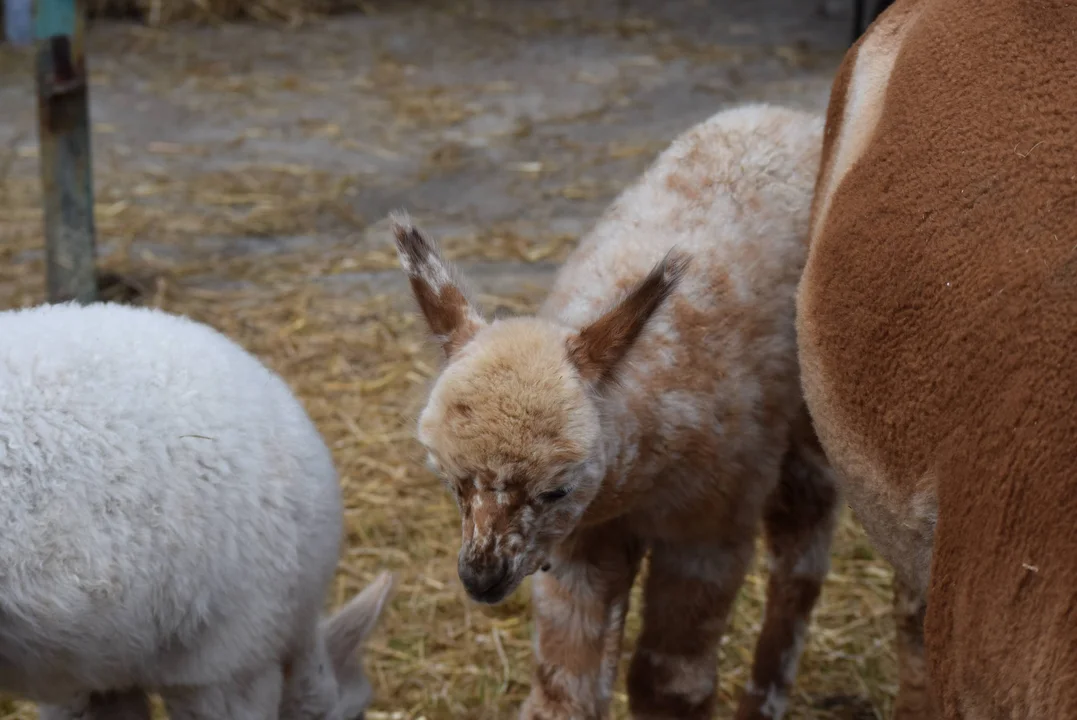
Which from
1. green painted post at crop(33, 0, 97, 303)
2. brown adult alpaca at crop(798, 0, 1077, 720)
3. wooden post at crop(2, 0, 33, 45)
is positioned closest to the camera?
brown adult alpaca at crop(798, 0, 1077, 720)

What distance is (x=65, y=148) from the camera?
5.18 meters

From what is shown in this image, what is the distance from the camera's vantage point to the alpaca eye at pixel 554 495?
2350 mm

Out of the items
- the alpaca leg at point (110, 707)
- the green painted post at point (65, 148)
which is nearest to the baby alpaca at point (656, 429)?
the alpaca leg at point (110, 707)

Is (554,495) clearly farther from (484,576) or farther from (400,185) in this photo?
(400,185)

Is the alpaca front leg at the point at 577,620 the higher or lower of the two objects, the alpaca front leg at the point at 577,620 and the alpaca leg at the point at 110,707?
the higher

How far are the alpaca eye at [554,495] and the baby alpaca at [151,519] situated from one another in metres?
0.54

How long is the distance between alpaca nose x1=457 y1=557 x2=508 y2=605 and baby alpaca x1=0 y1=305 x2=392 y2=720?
0.43 metres

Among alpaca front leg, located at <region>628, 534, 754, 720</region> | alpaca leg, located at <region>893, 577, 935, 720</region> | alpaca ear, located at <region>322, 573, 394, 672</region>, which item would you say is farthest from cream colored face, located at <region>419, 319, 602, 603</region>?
alpaca leg, located at <region>893, 577, 935, 720</region>

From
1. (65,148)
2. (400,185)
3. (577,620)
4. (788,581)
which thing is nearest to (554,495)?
(577,620)

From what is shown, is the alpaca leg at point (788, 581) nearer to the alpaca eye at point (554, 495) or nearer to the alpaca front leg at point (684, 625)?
the alpaca front leg at point (684, 625)

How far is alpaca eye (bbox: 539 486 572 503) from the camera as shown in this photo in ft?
7.71

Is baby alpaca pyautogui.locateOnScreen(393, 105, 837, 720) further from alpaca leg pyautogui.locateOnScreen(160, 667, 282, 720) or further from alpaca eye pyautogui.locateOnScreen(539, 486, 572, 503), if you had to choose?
alpaca leg pyautogui.locateOnScreen(160, 667, 282, 720)

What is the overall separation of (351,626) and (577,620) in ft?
1.90

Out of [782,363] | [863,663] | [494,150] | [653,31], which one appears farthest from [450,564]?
[653,31]
